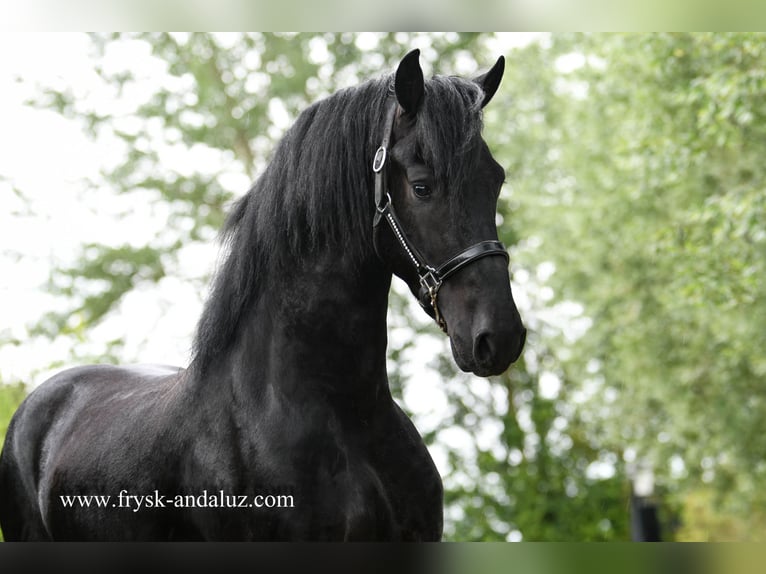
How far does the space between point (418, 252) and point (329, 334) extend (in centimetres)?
35

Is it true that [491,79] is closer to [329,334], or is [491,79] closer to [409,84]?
[409,84]

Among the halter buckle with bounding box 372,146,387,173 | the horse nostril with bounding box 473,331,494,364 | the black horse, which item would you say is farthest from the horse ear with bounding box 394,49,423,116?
the horse nostril with bounding box 473,331,494,364

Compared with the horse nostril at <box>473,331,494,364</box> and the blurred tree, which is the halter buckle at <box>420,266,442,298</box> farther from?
the blurred tree

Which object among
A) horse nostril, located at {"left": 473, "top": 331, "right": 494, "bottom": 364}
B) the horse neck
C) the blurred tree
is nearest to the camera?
horse nostril, located at {"left": 473, "top": 331, "right": 494, "bottom": 364}

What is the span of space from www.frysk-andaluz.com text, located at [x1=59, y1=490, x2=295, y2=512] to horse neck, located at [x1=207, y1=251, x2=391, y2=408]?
28 centimetres

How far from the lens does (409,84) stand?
250 centimetres

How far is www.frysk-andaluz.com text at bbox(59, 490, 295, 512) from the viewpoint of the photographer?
2482 mm

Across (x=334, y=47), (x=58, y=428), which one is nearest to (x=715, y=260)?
(x=334, y=47)

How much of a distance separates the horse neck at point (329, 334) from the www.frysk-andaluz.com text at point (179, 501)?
28 cm

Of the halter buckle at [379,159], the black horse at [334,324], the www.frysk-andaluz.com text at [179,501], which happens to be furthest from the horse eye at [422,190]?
the www.frysk-andaluz.com text at [179,501]

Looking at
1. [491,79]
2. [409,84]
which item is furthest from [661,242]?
[409,84]

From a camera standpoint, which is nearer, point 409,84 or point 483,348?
point 483,348

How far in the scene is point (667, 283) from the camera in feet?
32.3

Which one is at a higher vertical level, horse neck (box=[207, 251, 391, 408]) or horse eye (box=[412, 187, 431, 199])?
horse eye (box=[412, 187, 431, 199])
